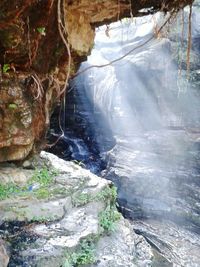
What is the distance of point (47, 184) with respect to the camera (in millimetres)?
5438

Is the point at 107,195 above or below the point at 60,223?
below

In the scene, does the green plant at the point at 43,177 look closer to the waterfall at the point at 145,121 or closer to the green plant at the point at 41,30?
the green plant at the point at 41,30

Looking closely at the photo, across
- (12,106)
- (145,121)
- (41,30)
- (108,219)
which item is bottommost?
(145,121)

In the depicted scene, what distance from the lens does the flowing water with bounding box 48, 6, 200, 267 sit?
9.43m

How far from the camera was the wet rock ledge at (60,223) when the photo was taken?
400cm

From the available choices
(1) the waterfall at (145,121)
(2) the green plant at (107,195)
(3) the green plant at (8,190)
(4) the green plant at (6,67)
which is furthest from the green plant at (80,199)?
(1) the waterfall at (145,121)

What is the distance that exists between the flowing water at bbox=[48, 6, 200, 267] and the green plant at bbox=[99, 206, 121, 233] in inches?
89.0

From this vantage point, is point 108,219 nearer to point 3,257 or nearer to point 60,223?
point 60,223

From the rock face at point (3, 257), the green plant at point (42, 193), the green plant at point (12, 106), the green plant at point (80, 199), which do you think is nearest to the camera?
the rock face at point (3, 257)

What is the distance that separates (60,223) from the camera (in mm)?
4586

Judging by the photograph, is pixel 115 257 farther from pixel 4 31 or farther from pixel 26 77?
pixel 4 31

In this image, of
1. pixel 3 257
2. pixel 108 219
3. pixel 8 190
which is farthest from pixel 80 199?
pixel 3 257

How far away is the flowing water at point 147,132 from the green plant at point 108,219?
226 cm

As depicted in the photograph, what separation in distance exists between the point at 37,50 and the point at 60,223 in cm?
239
